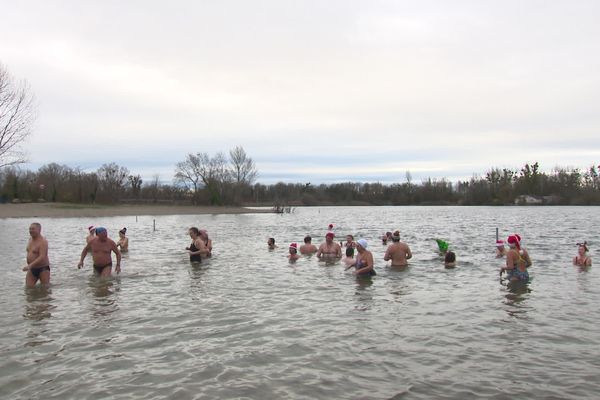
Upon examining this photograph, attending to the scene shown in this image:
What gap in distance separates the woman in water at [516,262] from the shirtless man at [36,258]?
11.9m

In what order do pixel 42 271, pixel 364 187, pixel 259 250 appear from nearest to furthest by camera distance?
pixel 42 271 < pixel 259 250 < pixel 364 187

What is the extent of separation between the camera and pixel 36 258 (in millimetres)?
11945

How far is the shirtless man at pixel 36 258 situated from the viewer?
11.7 m

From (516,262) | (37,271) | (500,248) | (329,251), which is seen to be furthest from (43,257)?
(500,248)

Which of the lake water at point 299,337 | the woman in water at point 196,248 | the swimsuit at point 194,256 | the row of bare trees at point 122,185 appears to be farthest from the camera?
the row of bare trees at point 122,185

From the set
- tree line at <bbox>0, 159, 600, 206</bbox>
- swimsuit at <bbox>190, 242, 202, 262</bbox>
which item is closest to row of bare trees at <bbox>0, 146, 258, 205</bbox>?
tree line at <bbox>0, 159, 600, 206</bbox>

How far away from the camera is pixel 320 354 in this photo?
295 inches

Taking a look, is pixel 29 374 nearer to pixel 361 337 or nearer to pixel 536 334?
pixel 361 337

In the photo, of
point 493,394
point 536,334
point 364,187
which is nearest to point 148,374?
point 493,394

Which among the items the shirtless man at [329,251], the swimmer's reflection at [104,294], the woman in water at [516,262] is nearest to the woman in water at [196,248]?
the swimmer's reflection at [104,294]

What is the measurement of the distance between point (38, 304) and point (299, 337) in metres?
6.18

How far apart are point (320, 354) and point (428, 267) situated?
10.7 meters

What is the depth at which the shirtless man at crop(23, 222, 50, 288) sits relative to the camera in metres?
11.7

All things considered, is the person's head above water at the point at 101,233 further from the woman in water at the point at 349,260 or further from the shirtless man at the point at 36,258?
the woman in water at the point at 349,260
